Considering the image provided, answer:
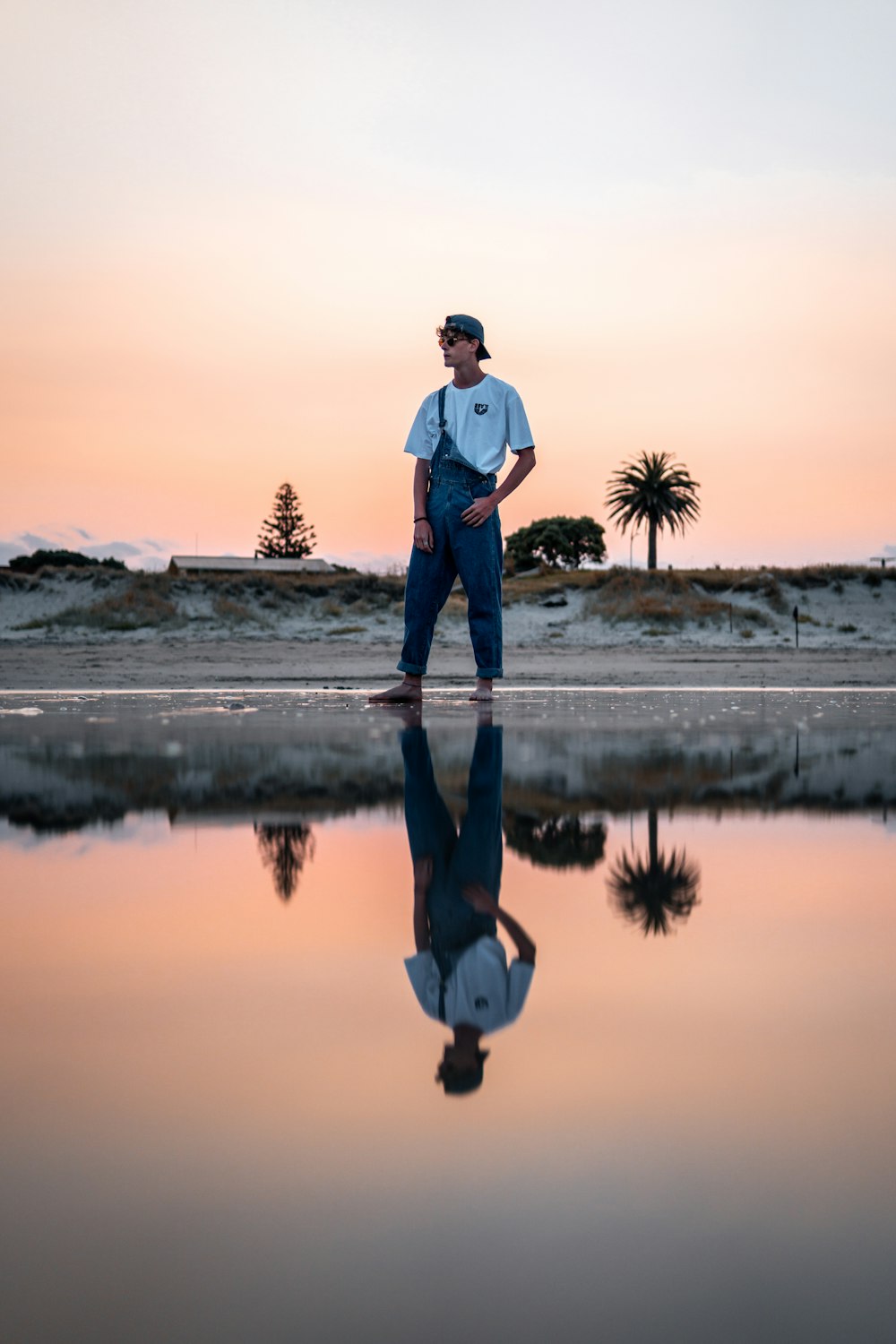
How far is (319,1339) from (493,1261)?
0.12m

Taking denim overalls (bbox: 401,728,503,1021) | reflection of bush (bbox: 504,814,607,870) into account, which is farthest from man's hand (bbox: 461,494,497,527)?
reflection of bush (bbox: 504,814,607,870)

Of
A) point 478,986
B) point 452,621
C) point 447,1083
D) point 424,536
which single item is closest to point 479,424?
point 424,536

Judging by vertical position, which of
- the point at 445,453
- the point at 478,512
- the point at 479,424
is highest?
the point at 479,424

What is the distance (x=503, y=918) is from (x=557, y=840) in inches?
25.3

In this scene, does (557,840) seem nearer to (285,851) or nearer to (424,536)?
(285,851)

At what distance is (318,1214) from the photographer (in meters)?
0.75

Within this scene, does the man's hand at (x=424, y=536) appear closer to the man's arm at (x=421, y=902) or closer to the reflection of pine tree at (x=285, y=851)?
the reflection of pine tree at (x=285, y=851)

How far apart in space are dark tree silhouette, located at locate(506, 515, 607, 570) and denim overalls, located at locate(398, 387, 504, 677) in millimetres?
109937

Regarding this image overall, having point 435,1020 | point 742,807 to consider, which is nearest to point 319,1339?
point 435,1020

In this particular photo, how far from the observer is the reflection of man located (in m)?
1.10

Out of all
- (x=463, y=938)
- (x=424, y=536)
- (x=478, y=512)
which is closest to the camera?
(x=463, y=938)

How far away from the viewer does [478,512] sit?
18.9ft

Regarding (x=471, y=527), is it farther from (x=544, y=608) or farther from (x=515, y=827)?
(x=544, y=608)

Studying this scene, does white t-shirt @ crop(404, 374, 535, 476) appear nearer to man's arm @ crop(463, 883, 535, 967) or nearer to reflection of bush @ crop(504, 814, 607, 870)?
reflection of bush @ crop(504, 814, 607, 870)
